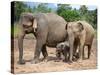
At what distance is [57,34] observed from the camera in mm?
2744

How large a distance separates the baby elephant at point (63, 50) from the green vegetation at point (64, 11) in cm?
30

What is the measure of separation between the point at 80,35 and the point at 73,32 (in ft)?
0.35

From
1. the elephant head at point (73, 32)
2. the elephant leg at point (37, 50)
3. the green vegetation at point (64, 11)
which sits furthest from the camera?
the elephant head at point (73, 32)

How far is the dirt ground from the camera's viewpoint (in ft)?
8.33

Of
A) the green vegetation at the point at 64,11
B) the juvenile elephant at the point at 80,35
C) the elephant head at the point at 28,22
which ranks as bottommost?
the juvenile elephant at the point at 80,35

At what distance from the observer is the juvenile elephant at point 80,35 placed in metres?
2.79

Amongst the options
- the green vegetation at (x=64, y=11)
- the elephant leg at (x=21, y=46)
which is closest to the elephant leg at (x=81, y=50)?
the green vegetation at (x=64, y=11)

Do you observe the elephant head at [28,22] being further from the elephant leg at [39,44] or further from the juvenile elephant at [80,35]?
the juvenile elephant at [80,35]

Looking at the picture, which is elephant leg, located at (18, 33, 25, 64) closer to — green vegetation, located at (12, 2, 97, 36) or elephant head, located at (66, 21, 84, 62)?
green vegetation, located at (12, 2, 97, 36)

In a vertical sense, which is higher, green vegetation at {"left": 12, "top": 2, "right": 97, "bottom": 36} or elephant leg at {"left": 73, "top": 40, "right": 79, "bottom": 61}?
green vegetation at {"left": 12, "top": 2, "right": 97, "bottom": 36}

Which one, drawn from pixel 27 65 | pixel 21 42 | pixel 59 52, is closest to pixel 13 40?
pixel 21 42

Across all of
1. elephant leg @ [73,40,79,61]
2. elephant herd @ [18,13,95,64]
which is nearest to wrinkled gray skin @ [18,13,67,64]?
elephant herd @ [18,13,95,64]

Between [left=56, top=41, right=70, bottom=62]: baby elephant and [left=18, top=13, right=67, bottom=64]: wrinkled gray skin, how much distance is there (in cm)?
5

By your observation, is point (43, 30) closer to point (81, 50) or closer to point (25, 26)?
point (25, 26)
